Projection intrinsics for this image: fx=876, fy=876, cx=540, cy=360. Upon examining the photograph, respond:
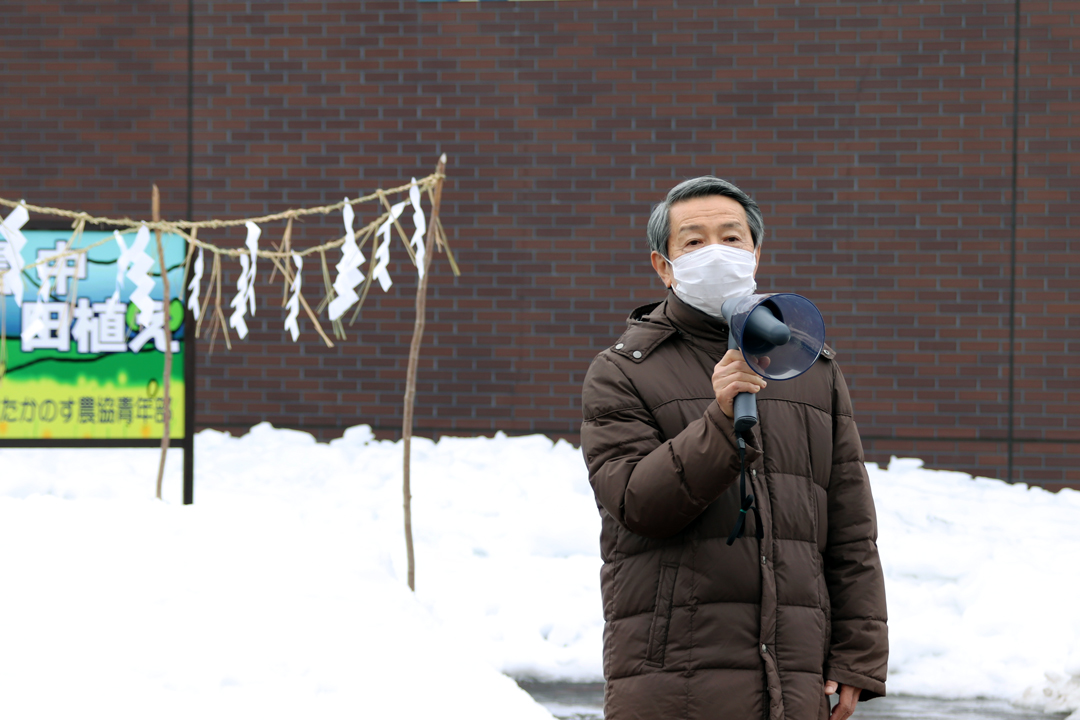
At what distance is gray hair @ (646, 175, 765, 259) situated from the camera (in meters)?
1.96

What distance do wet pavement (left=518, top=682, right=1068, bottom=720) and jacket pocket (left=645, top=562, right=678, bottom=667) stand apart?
8.15ft

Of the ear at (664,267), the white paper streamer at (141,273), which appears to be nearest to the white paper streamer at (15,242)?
the white paper streamer at (141,273)

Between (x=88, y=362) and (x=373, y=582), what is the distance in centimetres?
366

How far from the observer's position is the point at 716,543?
182 cm

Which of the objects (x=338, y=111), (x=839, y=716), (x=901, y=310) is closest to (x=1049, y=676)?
(x=839, y=716)

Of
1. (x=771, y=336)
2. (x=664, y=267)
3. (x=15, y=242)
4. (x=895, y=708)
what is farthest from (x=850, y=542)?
(x=15, y=242)

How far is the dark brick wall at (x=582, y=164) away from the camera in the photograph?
24.7 ft

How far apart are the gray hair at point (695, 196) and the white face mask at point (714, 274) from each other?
0.31 feet

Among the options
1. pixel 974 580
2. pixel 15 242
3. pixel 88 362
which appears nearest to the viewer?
pixel 15 242

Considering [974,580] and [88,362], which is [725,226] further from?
[88,362]

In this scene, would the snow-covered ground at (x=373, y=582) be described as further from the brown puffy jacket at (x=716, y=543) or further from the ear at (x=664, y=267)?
the ear at (x=664, y=267)

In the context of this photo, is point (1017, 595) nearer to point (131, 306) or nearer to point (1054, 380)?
point (1054, 380)

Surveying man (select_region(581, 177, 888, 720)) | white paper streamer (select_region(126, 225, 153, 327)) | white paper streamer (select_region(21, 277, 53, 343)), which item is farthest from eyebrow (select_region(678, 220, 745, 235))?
white paper streamer (select_region(21, 277, 53, 343))

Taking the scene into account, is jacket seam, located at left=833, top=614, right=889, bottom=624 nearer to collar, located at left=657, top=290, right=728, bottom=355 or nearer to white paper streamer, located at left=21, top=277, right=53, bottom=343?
collar, located at left=657, top=290, right=728, bottom=355
